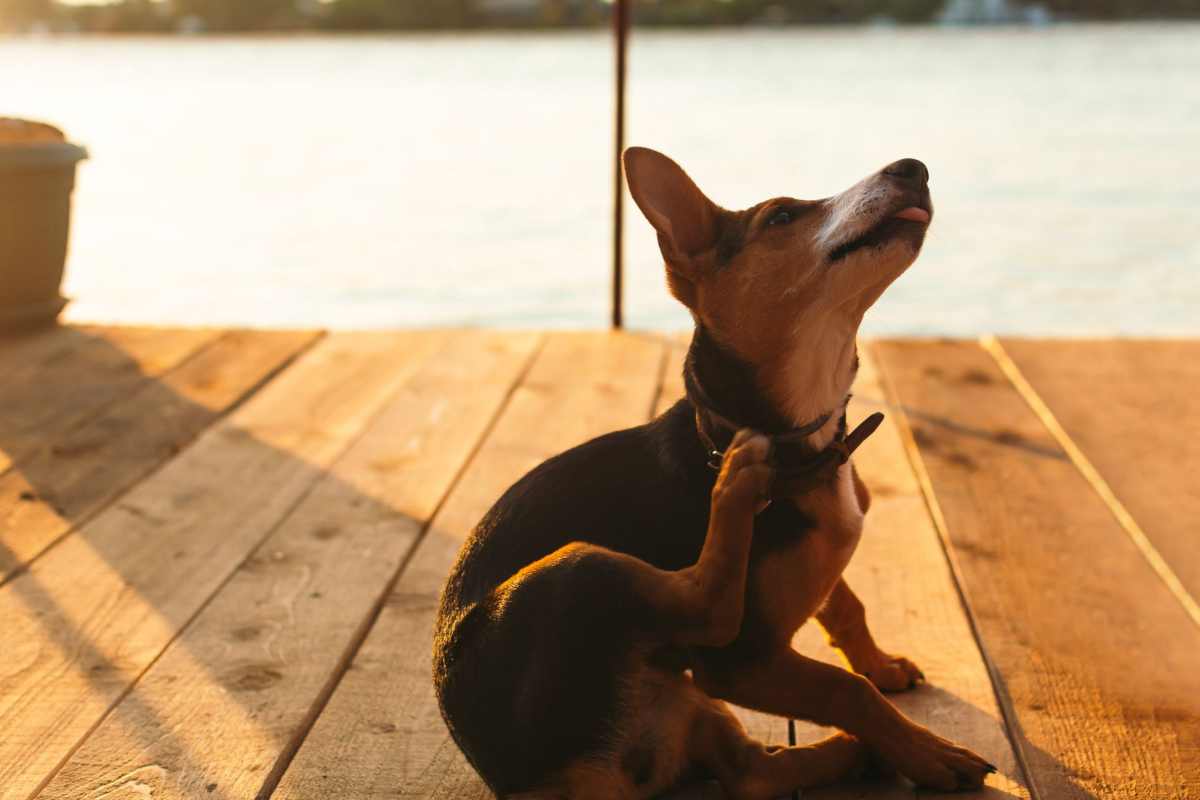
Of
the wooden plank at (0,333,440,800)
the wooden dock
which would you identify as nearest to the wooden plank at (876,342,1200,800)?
the wooden dock

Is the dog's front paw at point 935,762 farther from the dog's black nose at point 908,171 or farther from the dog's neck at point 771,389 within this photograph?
the dog's black nose at point 908,171

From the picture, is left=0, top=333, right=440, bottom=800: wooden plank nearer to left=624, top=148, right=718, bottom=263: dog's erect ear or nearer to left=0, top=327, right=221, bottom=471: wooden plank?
left=0, top=327, right=221, bottom=471: wooden plank

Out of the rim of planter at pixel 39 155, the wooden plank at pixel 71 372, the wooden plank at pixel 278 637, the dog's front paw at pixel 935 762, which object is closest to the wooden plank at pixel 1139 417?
the dog's front paw at pixel 935 762

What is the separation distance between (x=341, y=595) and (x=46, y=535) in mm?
771

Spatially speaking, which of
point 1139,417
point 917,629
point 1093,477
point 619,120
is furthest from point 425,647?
point 619,120

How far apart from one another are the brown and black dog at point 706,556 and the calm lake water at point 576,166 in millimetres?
5408

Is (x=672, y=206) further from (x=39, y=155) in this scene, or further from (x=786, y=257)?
(x=39, y=155)

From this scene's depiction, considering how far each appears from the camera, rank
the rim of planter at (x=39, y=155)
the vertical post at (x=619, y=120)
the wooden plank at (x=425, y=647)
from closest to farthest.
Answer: the wooden plank at (x=425, y=647) < the rim of planter at (x=39, y=155) < the vertical post at (x=619, y=120)

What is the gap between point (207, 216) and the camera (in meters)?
11.4

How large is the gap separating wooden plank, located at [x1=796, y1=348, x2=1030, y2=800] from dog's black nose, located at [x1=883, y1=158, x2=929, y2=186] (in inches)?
35.0

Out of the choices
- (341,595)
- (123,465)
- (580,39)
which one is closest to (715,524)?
(341,595)

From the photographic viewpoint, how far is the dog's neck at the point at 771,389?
6.80 feet

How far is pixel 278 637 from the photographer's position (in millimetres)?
2738

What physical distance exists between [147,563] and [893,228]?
6.00 ft
